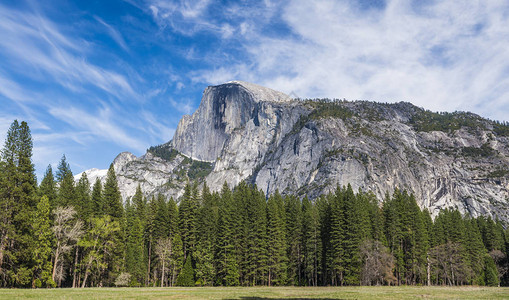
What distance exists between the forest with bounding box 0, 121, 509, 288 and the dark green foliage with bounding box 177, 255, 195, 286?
20 centimetres

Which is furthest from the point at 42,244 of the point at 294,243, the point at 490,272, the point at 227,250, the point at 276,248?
the point at 490,272

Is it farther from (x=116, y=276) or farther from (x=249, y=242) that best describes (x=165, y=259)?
(x=249, y=242)

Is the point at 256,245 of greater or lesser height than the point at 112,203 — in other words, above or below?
below

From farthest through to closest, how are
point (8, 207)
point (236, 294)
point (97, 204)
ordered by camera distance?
point (97, 204)
point (8, 207)
point (236, 294)

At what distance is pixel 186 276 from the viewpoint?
231ft

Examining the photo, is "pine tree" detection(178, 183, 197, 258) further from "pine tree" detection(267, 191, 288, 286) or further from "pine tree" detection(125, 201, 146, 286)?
"pine tree" detection(267, 191, 288, 286)

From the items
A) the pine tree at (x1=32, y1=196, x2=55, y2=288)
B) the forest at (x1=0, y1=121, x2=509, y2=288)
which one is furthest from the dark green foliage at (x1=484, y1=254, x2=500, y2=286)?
the pine tree at (x1=32, y1=196, x2=55, y2=288)

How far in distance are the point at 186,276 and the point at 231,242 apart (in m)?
10.9

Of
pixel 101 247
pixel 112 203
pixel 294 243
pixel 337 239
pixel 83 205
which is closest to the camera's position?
pixel 101 247

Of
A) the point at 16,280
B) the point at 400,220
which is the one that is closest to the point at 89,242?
the point at 16,280

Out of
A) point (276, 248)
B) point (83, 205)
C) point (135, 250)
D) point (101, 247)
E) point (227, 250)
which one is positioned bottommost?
point (135, 250)

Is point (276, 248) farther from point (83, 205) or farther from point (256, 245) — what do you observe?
point (83, 205)

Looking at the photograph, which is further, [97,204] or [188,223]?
[188,223]

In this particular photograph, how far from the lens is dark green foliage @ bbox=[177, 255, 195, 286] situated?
6975cm
